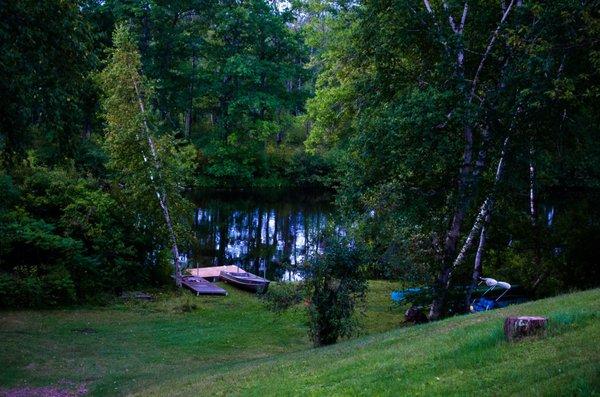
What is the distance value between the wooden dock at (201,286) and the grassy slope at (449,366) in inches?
570

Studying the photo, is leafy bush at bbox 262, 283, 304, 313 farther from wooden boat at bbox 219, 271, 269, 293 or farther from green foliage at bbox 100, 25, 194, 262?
wooden boat at bbox 219, 271, 269, 293

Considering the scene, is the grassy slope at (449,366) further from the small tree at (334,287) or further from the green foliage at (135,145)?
the green foliage at (135,145)

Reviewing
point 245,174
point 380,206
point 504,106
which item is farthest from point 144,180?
point 245,174

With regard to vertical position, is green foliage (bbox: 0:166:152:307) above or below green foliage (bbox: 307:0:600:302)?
below

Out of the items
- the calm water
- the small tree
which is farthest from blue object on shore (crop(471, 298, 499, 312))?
the calm water

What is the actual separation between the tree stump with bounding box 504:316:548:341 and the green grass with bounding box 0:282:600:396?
20 centimetres

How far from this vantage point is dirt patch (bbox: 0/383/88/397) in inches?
513

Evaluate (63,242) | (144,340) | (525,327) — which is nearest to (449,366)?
(525,327)

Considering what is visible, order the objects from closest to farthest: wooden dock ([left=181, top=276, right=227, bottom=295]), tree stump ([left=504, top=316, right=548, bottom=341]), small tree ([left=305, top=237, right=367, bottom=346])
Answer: tree stump ([left=504, top=316, right=548, bottom=341]) < small tree ([left=305, top=237, right=367, bottom=346]) < wooden dock ([left=181, top=276, right=227, bottom=295])

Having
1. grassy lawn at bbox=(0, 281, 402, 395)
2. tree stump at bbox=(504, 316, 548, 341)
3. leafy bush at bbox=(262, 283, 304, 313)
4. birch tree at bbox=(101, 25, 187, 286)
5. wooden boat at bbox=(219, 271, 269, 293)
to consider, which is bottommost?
wooden boat at bbox=(219, 271, 269, 293)

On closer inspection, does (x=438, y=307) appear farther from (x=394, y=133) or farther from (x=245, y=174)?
(x=245, y=174)

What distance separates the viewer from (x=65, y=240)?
80.4ft

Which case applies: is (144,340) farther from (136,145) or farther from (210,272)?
(210,272)

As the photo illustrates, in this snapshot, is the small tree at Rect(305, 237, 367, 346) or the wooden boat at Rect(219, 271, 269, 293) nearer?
the small tree at Rect(305, 237, 367, 346)
